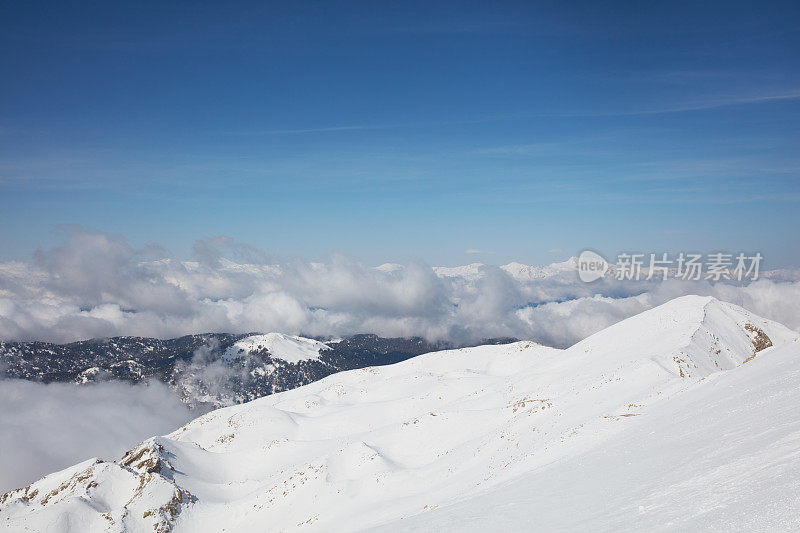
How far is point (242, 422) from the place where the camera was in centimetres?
7281

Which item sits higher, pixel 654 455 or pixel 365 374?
pixel 654 455

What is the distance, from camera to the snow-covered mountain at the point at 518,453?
436 inches

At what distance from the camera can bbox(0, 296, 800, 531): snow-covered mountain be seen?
36.3ft

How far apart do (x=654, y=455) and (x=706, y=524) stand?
22.9 ft

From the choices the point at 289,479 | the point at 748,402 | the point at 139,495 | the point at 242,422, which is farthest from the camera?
the point at 242,422

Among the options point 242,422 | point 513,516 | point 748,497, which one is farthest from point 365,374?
point 748,497

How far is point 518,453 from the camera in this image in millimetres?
26906

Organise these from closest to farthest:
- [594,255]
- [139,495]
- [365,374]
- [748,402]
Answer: [748,402]
[139,495]
[594,255]
[365,374]

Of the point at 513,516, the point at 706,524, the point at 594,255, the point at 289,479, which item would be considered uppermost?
the point at 594,255

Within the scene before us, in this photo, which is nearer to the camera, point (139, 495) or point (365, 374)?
point (139, 495)

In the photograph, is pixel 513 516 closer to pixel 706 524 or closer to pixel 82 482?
pixel 706 524

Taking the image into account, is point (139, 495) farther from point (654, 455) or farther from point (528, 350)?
point (528, 350)

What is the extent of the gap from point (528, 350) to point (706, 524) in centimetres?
8113

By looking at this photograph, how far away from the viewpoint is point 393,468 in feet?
129
